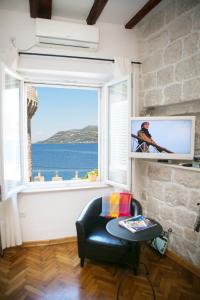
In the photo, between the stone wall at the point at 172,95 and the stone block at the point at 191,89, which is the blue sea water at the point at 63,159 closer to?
the stone wall at the point at 172,95

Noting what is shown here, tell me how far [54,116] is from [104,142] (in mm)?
952

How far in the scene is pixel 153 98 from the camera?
2990 millimetres

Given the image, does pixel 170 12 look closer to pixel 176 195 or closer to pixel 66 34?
pixel 66 34

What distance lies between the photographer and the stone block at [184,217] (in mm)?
2463

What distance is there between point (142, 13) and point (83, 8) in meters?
0.75

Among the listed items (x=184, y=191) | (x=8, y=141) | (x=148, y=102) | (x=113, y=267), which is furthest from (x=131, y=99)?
(x=113, y=267)

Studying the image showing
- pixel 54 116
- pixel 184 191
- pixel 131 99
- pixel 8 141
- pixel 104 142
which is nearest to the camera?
pixel 184 191

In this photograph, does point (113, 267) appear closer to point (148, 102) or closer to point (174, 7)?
point (148, 102)

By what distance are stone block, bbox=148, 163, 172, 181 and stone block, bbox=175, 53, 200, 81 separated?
1092 millimetres

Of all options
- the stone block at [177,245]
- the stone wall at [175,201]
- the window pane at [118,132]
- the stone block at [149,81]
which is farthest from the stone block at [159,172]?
the stone block at [149,81]

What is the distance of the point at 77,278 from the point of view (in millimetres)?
2369

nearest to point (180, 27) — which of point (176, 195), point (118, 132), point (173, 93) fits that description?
point (173, 93)

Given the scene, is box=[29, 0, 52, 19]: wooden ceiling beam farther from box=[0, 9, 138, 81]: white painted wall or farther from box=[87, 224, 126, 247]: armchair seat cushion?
box=[87, 224, 126, 247]: armchair seat cushion

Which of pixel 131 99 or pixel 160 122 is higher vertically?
pixel 131 99
